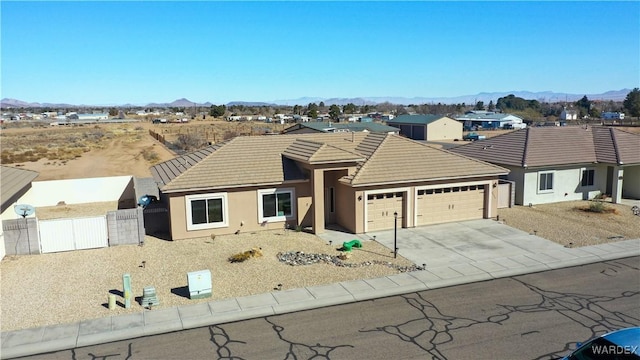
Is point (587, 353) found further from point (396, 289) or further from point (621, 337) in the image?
point (396, 289)

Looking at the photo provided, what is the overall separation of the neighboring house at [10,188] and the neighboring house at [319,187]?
631cm

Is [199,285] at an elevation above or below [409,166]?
below

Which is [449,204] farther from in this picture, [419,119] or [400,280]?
[419,119]

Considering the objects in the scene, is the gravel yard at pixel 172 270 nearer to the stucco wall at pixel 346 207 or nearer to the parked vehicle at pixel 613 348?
the stucco wall at pixel 346 207

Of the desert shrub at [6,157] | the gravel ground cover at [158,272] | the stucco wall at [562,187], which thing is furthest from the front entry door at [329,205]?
the desert shrub at [6,157]

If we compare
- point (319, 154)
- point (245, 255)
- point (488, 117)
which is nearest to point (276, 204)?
point (319, 154)

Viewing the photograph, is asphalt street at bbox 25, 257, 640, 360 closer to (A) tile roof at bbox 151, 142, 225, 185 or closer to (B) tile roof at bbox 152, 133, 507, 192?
(B) tile roof at bbox 152, 133, 507, 192

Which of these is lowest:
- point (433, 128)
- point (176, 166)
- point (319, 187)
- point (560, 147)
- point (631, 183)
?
point (631, 183)

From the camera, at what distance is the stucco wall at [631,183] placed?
31906 mm

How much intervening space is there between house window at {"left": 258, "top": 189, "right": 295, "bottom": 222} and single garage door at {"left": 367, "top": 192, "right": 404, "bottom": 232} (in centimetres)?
376

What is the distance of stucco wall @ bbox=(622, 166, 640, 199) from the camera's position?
3191 cm

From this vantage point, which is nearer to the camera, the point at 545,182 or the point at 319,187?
the point at 319,187

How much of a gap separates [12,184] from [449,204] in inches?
863

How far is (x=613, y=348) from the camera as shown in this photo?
8578mm
